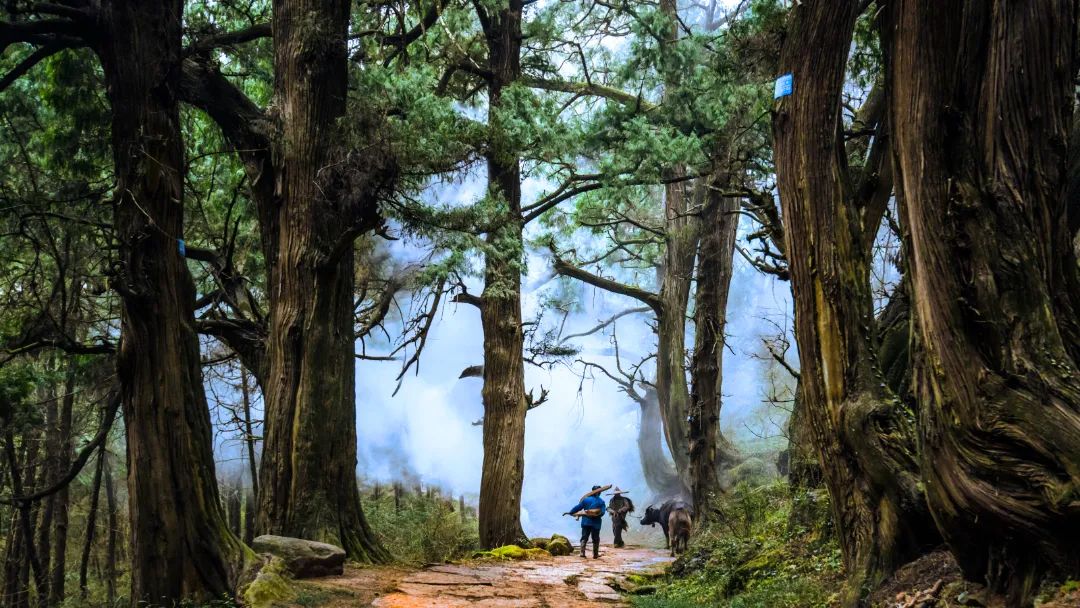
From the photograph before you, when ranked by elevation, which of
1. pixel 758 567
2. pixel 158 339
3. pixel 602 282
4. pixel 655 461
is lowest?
pixel 758 567

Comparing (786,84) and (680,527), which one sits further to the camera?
(680,527)

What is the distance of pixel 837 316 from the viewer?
227 inches

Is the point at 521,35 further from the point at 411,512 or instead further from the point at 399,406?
the point at 399,406

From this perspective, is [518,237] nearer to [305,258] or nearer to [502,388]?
[502,388]

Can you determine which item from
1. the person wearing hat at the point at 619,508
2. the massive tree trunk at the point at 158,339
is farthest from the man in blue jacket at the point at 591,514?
the massive tree trunk at the point at 158,339

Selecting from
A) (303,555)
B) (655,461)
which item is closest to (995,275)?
(303,555)

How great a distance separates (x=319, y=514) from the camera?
9422mm

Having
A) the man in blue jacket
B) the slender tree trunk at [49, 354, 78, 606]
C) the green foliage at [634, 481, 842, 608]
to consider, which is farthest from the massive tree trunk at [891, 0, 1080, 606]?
the slender tree trunk at [49, 354, 78, 606]

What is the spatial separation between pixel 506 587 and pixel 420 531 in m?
7.83

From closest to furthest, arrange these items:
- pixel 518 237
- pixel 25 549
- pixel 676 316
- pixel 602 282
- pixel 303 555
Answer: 1. pixel 303 555
2. pixel 518 237
3. pixel 25 549
4. pixel 676 316
5. pixel 602 282

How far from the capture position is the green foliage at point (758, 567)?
6.66 m

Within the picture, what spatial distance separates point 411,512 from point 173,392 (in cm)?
1378

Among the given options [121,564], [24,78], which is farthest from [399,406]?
[24,78]

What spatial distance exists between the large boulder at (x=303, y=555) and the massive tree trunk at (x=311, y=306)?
1.33m
